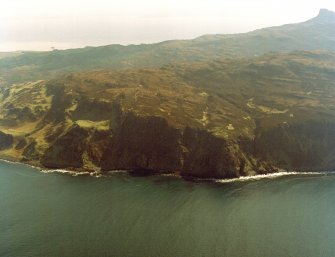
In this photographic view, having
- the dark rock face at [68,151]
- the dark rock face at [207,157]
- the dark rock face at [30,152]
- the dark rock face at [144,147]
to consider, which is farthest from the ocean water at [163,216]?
the dark rock face at [30,152]

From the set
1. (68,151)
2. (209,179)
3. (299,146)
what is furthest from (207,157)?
(68,151)

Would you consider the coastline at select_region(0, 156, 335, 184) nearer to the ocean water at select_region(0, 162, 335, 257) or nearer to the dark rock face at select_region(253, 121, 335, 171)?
the ocean water at select_region(0, 162, 335, 257)

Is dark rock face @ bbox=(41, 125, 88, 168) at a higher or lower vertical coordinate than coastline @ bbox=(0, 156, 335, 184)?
higher

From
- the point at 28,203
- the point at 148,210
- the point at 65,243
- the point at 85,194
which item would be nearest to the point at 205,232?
the point at 148,210

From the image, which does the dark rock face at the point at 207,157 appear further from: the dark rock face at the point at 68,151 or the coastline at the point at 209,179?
the dark rock face at the point at 68,151

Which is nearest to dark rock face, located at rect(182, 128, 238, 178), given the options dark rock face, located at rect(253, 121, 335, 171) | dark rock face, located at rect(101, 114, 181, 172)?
dark rock face, located at rect(101, 114, 181, 172)

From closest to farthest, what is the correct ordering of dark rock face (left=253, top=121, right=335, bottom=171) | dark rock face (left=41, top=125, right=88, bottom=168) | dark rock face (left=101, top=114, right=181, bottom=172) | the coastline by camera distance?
the coastline, dark rock face (left=101, top=114, right=181, bottom=172), dark rock face (left=253, top=121, right=335, bottom=171), dark rock face (left=41, top=125, right=88, bottom=168)
